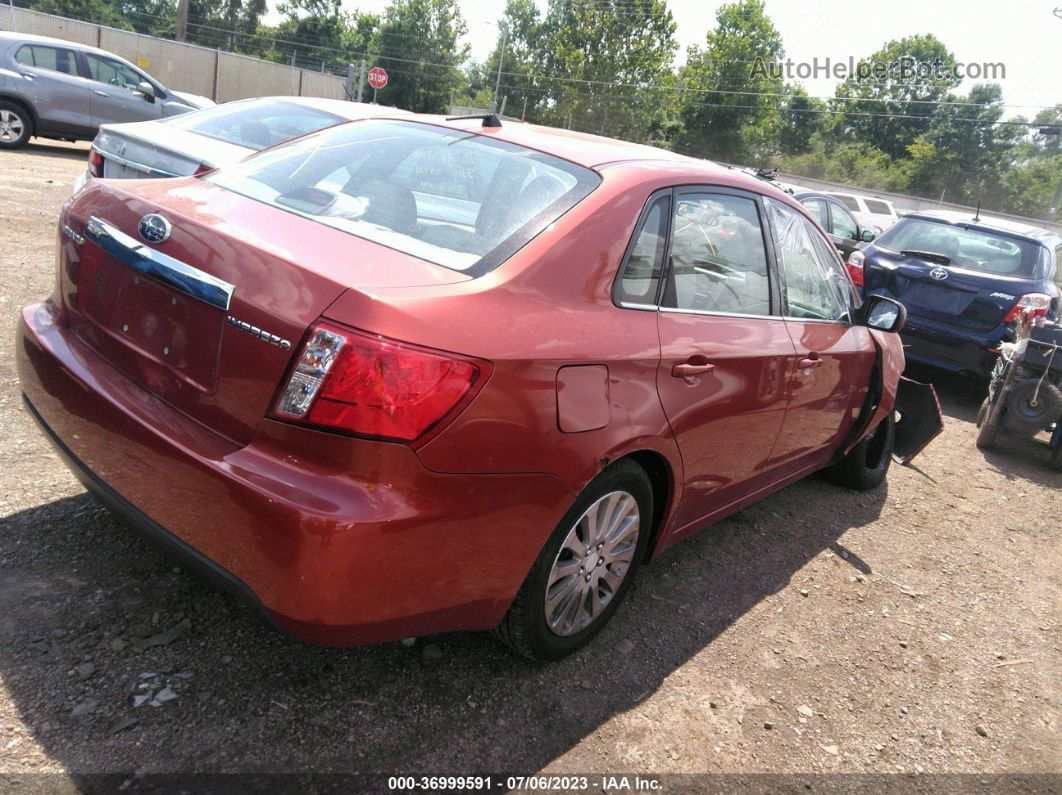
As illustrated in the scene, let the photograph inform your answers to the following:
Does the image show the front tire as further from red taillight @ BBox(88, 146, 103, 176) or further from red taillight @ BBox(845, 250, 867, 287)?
red taillight @ BBox(845, 250, 867, 287)

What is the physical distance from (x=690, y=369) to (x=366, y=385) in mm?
1275

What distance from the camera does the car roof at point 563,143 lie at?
2.94 metres

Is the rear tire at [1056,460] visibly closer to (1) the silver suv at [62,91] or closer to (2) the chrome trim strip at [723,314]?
(2) the chrome trim strip at [723,314]

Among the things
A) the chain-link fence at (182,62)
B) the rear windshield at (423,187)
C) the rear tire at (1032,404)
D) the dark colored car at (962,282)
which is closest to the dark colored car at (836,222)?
the dark colored car at (962,282)

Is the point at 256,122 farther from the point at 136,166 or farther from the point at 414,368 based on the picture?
the point at 414,368

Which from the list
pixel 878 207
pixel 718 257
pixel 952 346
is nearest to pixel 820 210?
pixel 952 346

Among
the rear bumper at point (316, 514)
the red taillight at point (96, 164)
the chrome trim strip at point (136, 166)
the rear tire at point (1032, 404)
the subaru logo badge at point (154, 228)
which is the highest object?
the subaru logo badge at point (154, 228)

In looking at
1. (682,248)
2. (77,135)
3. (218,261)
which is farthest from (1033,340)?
(77,135)

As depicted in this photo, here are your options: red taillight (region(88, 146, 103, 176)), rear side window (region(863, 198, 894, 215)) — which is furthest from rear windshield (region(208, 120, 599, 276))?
rear side window (region(863, 198, 894, 215))

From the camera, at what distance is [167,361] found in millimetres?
2279

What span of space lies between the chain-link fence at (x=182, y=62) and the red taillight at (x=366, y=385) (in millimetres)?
29949

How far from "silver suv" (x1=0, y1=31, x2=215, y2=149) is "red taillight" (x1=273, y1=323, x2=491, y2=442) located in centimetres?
1320

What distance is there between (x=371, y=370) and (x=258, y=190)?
117cm

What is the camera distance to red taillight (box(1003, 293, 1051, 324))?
7219 millimetres
